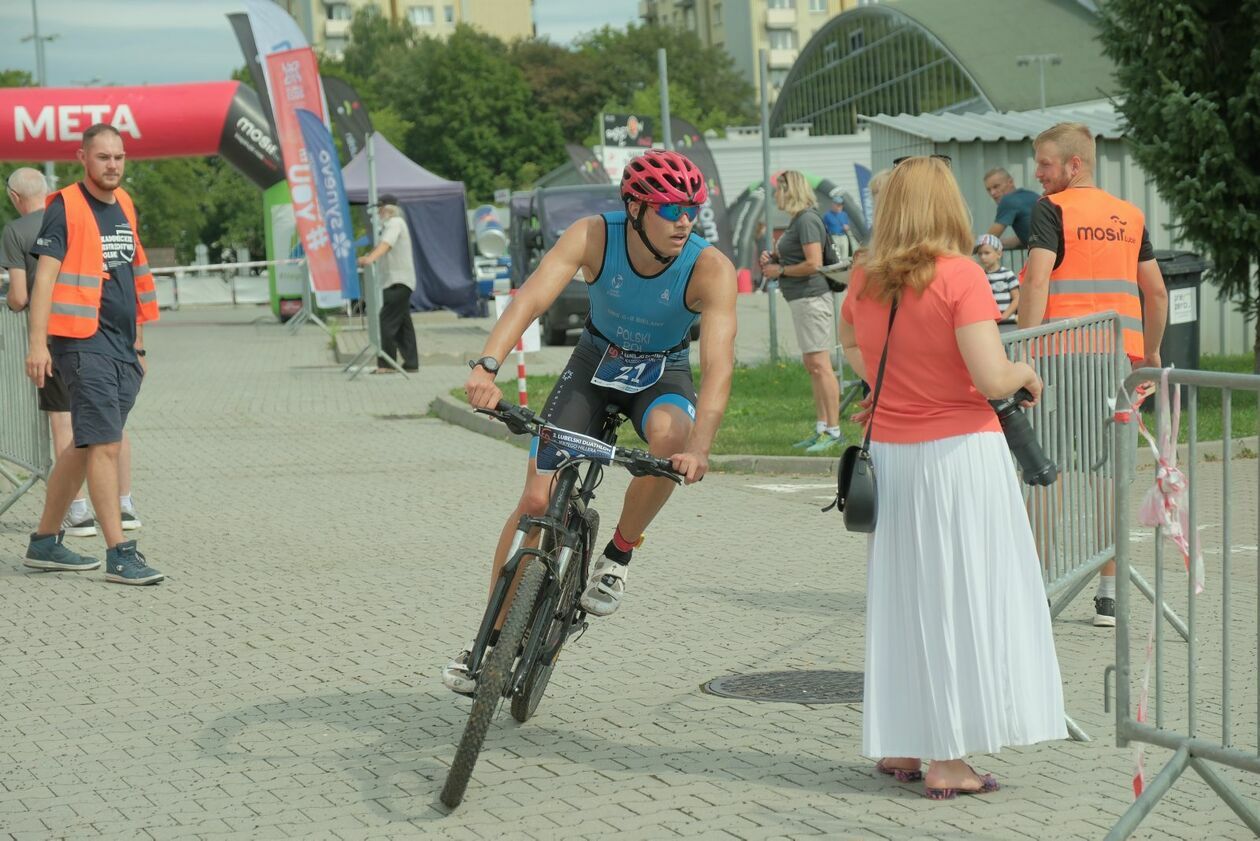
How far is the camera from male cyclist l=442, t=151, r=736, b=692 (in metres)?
5.39

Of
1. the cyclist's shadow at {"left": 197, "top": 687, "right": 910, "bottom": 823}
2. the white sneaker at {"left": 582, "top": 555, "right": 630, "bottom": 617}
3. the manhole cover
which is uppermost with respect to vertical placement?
the white sneaker at {"left": 582, "top": 555, "right": 630, "bottom": 617}

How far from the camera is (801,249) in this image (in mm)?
13258

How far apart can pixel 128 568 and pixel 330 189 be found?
45.9 feet

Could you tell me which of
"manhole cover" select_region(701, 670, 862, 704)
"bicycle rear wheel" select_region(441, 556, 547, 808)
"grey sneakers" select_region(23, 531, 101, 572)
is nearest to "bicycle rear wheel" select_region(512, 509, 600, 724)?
"bicycle rear wheel" select_region(441, 556, 547, 808)

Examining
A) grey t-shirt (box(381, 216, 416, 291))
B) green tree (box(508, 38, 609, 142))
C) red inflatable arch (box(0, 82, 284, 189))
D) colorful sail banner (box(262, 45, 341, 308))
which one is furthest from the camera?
green tree (box(508, 38, 609, 142))

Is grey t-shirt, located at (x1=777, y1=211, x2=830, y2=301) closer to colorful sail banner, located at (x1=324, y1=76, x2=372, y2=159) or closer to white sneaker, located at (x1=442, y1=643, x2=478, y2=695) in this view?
white sneaker, located at (x1=442, y1=643, x2=478, y2=695)

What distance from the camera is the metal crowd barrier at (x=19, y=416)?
33.4 feet

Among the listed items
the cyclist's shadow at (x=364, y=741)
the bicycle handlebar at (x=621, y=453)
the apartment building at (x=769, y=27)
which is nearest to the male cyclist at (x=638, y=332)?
the bicycle handlebar at (x=621, y=453)

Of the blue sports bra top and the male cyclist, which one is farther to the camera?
the blue sports bra top

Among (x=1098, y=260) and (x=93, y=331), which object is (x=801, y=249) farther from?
(x=93, y=331)

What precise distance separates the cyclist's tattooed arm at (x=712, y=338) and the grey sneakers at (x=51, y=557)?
470 cm

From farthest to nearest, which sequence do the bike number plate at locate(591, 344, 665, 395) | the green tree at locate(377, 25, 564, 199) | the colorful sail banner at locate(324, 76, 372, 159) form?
1. the green tree at locate(377, 25, 564, 199)
2. the colorful sail banner at locate(324, 76, 372, 159)
3. the bike number plate at locate(591, 344, 665, 395)

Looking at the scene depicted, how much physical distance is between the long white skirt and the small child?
780 cm

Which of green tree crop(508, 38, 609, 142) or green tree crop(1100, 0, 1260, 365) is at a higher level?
green tree crop(508, 38, 609, 142)
